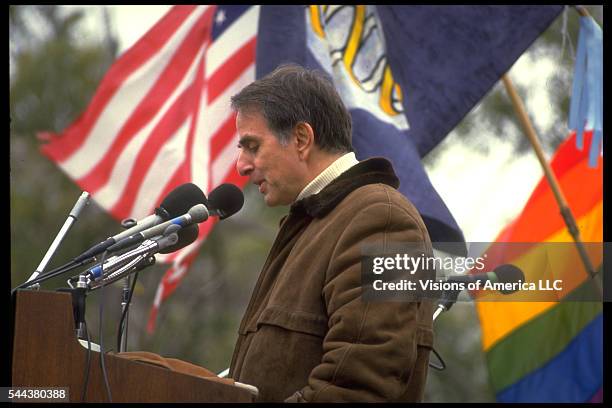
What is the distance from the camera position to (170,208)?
3.86 m

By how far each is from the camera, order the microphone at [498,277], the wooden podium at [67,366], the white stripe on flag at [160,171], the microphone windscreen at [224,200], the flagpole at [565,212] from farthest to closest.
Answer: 1. the white stripe on flag at [160,171]
2. the flagpole at [565,212]
3. the microphone at [498,277]
4. the microphone windscreen at [224,200]
5. the wooden podium at [67,366]

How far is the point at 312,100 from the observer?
3949mm

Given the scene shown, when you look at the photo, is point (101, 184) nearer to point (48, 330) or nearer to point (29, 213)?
point (48, 330)

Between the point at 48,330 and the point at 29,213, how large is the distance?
14660 mm

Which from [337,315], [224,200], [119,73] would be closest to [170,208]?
[224,200]

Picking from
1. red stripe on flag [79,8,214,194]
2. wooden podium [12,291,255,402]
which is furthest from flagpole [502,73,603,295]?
wooden podium [12,291,255,402]

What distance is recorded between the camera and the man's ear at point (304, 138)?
391 cm

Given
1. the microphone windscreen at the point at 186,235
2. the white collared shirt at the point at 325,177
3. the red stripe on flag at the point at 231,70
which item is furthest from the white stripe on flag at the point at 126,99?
the white collared shirt at the point at 325,177

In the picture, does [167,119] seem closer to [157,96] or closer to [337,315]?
[157,96]

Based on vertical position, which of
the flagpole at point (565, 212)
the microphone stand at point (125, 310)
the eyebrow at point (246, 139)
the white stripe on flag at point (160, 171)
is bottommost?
the microphone stand at point (125, 310)

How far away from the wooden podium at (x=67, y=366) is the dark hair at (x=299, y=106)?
1039mm

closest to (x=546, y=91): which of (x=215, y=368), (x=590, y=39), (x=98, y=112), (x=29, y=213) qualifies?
(x=590, y=39)

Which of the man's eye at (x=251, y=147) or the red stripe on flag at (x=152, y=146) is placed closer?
the man's eye at (x=251, y=147)

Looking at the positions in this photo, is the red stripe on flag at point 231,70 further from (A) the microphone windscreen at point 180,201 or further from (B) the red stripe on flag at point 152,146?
(A) the microphone windscreen at point 180,201
